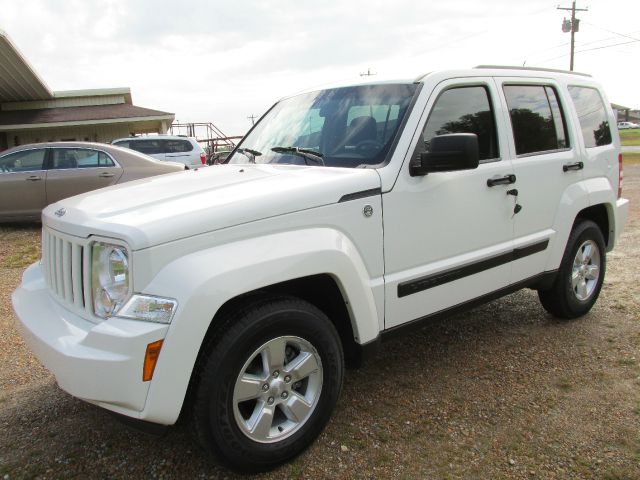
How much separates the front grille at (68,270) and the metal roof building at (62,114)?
59.7 ft

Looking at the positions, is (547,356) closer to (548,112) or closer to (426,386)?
(426,386)

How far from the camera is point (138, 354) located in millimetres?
2041

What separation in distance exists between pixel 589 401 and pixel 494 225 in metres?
1.20

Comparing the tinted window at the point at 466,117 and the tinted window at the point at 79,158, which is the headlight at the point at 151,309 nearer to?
the tinted window at the point at 466,117

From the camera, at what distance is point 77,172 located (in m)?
8.96

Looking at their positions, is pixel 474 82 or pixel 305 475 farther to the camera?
pixel 474 82

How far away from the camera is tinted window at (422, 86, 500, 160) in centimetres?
317

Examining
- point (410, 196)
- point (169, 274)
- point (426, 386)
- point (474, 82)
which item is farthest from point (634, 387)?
point (169, 274)

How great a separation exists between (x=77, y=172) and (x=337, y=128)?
7108 mm

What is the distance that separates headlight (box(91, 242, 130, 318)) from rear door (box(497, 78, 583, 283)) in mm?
2555

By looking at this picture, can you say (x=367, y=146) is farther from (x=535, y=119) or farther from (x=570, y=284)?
(x=570, y=284)

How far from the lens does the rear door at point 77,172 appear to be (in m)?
8.88

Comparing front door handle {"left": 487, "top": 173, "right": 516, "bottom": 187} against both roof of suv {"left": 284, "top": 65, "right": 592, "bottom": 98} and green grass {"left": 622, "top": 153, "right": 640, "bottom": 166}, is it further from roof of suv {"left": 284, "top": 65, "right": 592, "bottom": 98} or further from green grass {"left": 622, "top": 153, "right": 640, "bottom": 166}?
green grass {"left": 622, "top": 153, "right": 640, "bottom": 166}

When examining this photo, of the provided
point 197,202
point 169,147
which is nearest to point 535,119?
point 197,202
